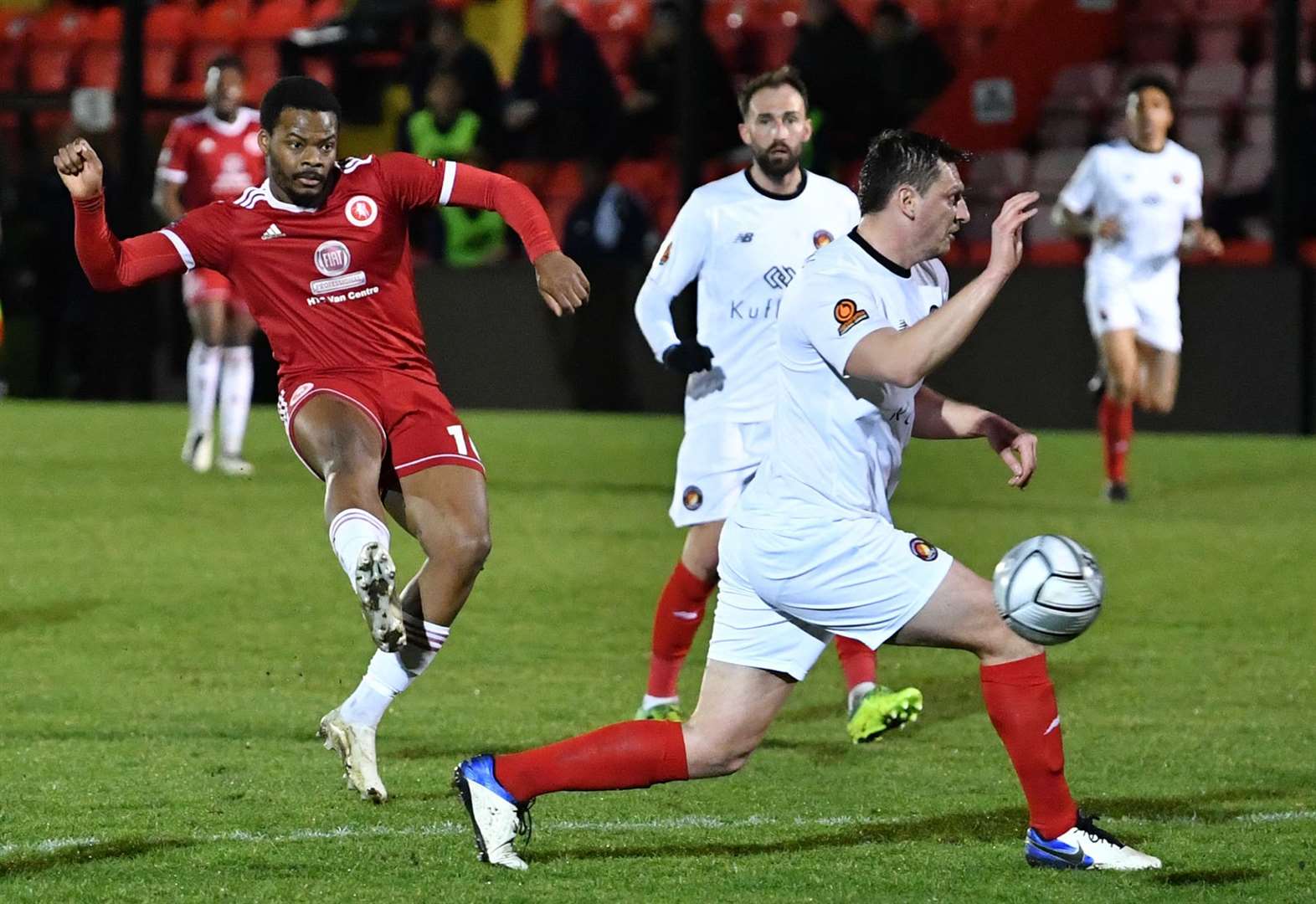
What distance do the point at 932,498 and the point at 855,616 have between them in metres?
7.91

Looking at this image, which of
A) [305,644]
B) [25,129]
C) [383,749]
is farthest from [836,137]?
[383,749]

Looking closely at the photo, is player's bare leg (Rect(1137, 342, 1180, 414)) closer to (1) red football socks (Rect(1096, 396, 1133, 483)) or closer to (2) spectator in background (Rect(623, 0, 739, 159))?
(1) red football socks (Rect(1096, 396, 1133, 483))

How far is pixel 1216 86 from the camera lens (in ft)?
56.3

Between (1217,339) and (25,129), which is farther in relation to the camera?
(25,129)

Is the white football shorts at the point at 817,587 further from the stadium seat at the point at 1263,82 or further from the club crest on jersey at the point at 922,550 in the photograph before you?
the stadium seat at the point at 1263,82

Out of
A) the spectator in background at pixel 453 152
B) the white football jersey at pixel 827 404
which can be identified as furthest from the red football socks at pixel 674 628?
the spectator in background at pixel 453 152

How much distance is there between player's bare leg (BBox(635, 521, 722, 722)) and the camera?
688cm

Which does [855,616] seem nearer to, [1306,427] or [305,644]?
[305,644]

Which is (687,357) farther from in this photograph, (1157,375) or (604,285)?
(604,285)

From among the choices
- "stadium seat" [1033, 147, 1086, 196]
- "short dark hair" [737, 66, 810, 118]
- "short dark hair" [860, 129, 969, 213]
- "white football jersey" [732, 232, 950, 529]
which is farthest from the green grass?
"stadium seat" [1033, 147, 1086, 196]

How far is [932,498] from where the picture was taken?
12602mm

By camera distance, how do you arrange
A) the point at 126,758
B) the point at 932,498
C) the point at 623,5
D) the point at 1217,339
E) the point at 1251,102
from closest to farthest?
1. the point at 126,758
2. the point at 932,498
3. the point at 1217,339
4. the point at 1251,102
5. the point at 623,5

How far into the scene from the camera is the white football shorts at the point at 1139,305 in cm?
1272

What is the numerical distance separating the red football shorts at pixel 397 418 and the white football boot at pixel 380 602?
0.75 metres
